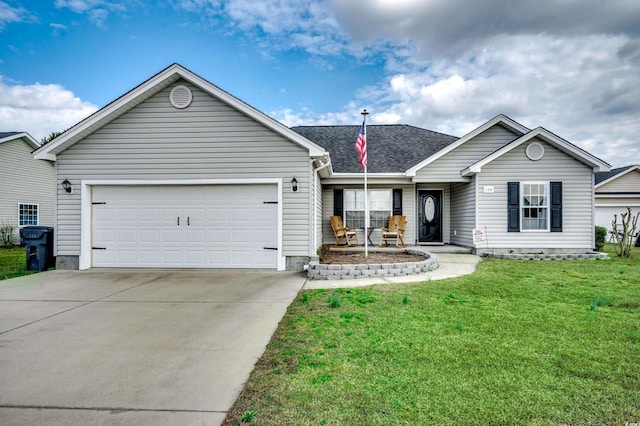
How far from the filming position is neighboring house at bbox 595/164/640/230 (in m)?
16.7

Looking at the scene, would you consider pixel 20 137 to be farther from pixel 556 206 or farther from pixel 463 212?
pixel 556 206

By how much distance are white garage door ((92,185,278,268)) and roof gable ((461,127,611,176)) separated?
6916mm

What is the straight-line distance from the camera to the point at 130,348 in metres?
3.38

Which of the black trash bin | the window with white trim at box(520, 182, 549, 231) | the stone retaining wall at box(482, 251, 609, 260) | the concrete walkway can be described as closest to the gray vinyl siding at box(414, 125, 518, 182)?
the window with white trim at box(520, 182, 549, 231)

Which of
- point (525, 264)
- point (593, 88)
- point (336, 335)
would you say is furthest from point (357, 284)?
point (593, 88)

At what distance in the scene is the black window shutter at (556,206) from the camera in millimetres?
10352

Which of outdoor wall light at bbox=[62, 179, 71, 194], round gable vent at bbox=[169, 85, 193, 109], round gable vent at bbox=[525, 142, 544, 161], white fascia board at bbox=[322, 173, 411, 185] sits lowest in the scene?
outdoor wall light at bbox=[62, 179, 71, 194]

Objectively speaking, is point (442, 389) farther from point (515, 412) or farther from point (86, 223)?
point (86, 223)

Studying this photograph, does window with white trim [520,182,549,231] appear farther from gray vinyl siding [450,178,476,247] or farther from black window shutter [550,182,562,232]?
gray vinyl siding [450,178,476,247]

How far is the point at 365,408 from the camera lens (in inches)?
85.0

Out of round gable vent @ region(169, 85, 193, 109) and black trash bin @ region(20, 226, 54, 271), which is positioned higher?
round gable vent @ region(169, 85, 193, 109)

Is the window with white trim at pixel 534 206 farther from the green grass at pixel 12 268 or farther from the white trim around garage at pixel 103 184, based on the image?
the green grass at pixel 12 268

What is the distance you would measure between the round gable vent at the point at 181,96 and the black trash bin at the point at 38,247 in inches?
184

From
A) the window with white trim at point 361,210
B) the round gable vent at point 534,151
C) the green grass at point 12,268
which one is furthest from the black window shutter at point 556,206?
the green grass at point 12,268
